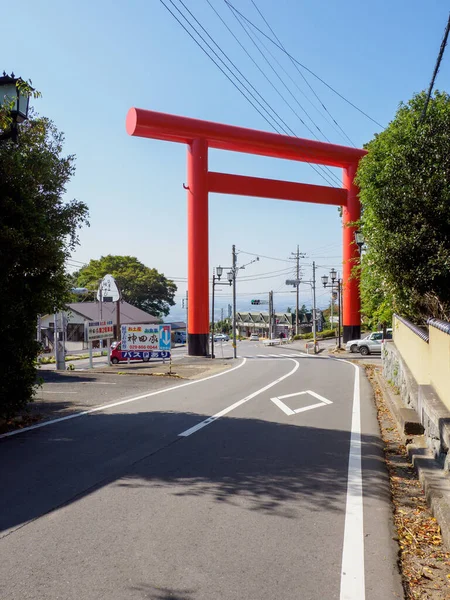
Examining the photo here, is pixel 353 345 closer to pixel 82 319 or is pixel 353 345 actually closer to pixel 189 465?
pixel 82 319

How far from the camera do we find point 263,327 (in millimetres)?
114062

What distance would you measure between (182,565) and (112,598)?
2.16 feet

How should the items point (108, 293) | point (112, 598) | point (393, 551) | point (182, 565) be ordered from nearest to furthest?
point (112, 598)
point (182, 565)
point (393, 551)
point (108, 293)

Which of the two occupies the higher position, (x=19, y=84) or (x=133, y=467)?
(x=19, y=84)

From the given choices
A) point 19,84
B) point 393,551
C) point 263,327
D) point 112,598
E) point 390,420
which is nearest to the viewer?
point 112,598

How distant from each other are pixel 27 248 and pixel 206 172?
24.5 metres

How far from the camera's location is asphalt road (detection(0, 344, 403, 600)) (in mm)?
3766

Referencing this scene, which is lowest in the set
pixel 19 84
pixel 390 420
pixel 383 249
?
pixel 390 420

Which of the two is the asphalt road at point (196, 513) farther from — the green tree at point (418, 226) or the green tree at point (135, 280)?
the green tree at point (135, 280)

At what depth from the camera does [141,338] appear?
28828mm

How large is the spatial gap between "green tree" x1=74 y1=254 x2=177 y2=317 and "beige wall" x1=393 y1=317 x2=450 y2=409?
58606mm

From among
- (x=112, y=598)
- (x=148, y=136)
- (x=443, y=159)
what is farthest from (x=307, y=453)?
(x=148, y=136)

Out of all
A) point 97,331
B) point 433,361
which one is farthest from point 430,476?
point 97,331

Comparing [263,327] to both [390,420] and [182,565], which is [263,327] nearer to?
[390,420]
